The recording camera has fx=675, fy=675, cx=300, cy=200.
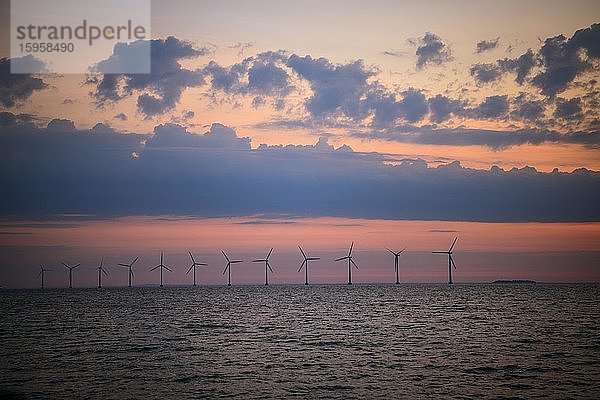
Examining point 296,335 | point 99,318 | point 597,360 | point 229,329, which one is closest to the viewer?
point 597,360

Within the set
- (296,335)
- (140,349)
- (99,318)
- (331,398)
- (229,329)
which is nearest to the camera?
(331,398)

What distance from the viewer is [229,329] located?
95812mm

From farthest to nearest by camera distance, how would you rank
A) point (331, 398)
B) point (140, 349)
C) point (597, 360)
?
point (140, 349)
point (597, 360)
point (331, 398)

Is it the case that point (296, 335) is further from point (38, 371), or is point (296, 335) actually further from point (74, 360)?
point (38, 371)

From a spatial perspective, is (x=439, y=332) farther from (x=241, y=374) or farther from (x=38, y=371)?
(x=38, y=371)

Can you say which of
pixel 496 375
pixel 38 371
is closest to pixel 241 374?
pixel 38 371

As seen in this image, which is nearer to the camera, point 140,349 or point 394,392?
point 394,392

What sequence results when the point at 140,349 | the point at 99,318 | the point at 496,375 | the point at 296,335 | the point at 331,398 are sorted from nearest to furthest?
1. the point at 331,398
2. the point at 496,375
3. the point at 140,349
4. the point at 296,335
5. the point at 99,318

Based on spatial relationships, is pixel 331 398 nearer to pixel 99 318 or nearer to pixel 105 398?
pixel 105 398

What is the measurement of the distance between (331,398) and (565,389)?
16356mm

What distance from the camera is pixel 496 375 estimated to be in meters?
52.5

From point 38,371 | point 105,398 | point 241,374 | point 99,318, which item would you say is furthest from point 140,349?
point 99,318

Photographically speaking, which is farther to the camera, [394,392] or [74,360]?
[74,360]

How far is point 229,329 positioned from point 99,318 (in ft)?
134
